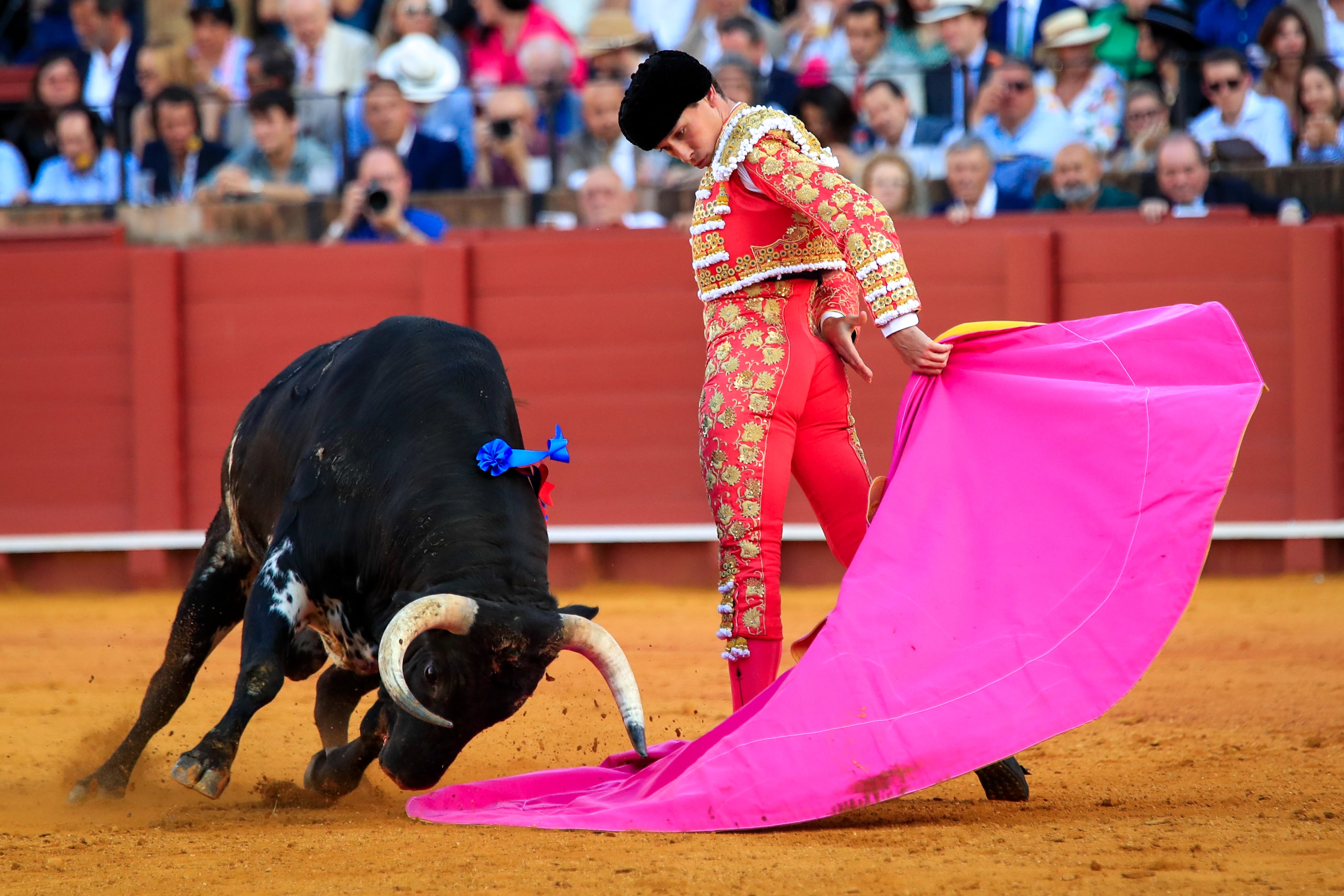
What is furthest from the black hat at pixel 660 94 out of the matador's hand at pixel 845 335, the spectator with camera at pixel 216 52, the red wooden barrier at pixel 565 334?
the spectator with camera at pixel 216 52

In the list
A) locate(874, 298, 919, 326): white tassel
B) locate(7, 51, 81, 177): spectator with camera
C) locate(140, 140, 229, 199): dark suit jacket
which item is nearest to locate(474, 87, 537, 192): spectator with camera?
locate(140, 140, 229, 199): dark suit jacket

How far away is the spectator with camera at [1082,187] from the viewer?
6.07m

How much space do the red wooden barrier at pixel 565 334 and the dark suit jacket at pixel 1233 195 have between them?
21cm

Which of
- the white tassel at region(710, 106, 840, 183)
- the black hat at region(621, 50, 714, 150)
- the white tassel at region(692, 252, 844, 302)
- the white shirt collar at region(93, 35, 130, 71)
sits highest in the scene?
the white shirt collar at region(93, 35, 130, 71)

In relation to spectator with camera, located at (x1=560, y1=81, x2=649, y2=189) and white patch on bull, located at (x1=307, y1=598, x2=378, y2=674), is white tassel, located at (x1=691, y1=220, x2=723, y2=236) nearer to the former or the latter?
white patch on bull, located at (x1=307, y1=598, x2=378, y2=674)

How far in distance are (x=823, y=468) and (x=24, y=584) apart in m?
4.71

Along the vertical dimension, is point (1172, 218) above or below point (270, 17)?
below

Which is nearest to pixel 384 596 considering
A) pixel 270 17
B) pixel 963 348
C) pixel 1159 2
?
pixel 963 348

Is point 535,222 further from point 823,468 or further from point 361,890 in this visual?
point 361,890

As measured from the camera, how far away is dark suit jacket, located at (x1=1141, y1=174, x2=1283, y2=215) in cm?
612

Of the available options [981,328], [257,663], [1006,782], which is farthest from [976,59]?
[257,663]

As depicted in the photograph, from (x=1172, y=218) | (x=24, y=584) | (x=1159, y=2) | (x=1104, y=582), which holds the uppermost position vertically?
(x=1159, y=2)

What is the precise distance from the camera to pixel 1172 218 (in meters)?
5.98

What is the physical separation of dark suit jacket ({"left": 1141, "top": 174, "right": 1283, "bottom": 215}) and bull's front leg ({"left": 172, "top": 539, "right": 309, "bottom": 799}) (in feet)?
14.0
